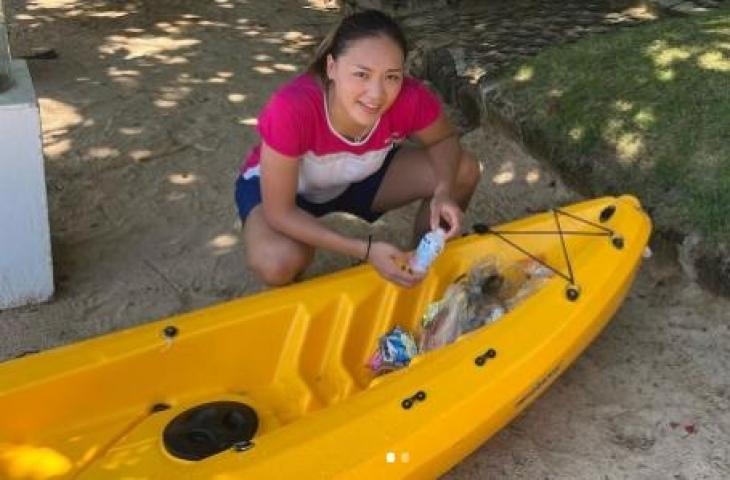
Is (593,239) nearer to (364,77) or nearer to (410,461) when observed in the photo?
(364,77)

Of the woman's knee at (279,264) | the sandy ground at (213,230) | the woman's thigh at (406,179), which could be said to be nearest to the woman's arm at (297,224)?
the woman's knee at (279,264)

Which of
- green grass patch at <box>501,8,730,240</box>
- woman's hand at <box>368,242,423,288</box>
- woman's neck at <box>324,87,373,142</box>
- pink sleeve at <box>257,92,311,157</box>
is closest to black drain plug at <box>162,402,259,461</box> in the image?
woman's hand at <box>368,242,423,288</box>

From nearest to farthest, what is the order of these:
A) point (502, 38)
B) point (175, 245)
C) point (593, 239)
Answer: point (593, 239)
point (175, 245)
point (502, 38)

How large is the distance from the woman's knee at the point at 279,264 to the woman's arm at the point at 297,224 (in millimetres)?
104

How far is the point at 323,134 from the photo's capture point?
2.83 meters

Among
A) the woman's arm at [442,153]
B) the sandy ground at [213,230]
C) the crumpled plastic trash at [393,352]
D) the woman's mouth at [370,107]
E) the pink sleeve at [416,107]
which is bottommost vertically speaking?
the sandy ground at [213,230]

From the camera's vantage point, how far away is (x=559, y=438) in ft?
8.90

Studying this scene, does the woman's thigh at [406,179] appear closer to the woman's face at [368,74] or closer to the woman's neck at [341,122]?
the woman's neck at [341,122]

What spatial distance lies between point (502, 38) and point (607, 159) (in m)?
1.52

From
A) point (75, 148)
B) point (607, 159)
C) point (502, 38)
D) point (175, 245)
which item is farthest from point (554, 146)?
point (75, 148)

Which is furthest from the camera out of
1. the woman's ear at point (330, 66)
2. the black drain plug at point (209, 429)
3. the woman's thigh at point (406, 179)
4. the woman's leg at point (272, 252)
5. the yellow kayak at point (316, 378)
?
the woman's thigh at point (406, 179)

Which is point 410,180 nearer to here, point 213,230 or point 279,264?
point 279,264

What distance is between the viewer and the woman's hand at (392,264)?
267cm

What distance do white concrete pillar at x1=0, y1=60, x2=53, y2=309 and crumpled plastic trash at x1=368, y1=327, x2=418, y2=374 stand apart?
1281 mm
